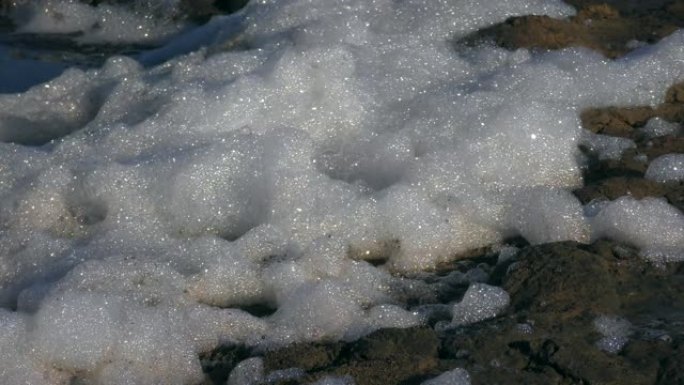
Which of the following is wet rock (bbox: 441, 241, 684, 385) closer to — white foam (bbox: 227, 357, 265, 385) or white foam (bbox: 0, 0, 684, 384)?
white foam (bbox: 0, 0, 684, 384)

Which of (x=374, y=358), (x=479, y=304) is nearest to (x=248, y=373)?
(x=374, y=358)

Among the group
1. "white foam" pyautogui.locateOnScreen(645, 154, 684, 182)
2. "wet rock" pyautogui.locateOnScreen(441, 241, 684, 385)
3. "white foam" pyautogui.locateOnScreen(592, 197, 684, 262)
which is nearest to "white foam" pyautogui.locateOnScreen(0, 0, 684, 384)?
"white foam" pyautogui.locateOnScreen(592, 197, 684, 262)

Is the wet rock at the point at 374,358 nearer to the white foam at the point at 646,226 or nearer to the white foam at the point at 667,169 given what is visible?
the white foam at the point at 646,226

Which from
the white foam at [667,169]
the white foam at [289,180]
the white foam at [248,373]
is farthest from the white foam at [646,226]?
the white foam at [248,373]

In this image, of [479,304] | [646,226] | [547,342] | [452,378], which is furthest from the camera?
[646,226]

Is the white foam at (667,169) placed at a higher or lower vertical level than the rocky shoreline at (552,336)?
lower

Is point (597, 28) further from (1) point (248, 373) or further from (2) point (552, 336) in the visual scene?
(1) point (248, 373)

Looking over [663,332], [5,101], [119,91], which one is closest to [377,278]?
[663,332]

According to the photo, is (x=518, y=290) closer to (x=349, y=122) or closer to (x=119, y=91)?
(x=349, y=122)
